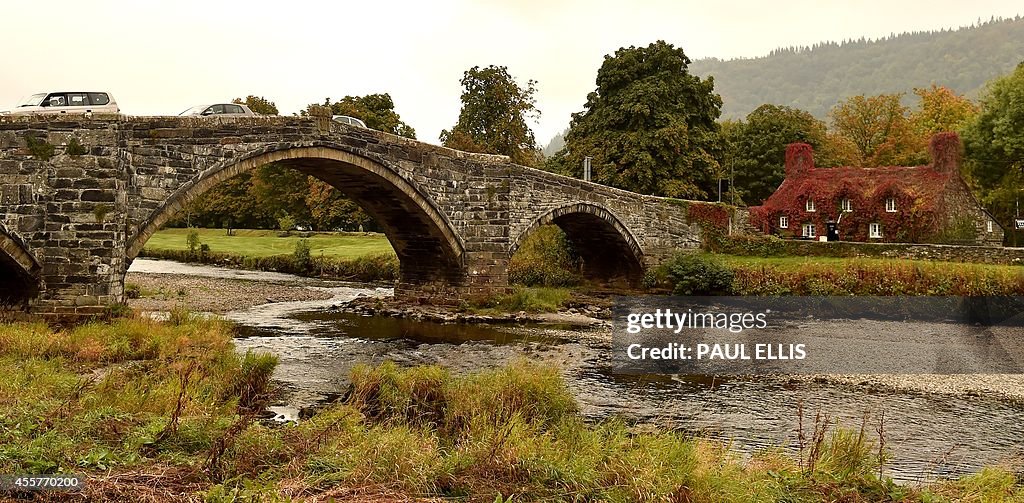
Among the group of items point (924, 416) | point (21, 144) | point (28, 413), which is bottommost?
point (924, 416)

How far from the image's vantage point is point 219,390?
34.3 feet

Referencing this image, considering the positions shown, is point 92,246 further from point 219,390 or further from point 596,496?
point 596,496

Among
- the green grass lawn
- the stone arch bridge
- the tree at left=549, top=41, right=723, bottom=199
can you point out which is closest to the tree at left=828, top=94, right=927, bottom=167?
the tree at left=549, top=41, right=723, bottom=199

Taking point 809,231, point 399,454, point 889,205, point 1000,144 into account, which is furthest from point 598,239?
point 399,454

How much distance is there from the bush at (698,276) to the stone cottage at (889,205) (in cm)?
1360

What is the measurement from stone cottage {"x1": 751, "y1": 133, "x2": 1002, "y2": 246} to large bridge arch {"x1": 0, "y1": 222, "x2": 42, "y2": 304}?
121 ft

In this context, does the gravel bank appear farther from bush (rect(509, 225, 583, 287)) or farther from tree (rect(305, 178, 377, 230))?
tree (rect(305, 178, 377, 230))

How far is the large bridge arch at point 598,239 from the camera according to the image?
28.2 m

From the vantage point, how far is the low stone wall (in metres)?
27.7

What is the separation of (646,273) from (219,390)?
23618mm

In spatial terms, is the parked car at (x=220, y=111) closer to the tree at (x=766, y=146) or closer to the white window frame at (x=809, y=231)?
the white window frame at (x=809, y=231)

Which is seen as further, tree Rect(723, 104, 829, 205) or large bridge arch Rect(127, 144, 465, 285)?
tree Rect(723, 104, 829, 205)

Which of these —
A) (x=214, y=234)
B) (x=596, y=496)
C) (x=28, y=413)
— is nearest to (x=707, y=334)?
(x=596, y=496)

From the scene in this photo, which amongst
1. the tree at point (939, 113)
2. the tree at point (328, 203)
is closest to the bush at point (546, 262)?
the tree at point (328, 203)
